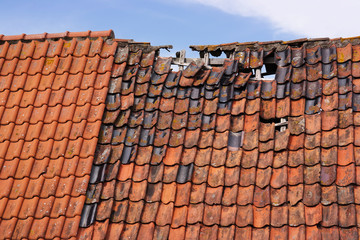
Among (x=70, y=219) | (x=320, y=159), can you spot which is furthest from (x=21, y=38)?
(x=320, y=159)

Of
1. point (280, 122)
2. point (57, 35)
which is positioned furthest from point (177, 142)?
point (57, 35)

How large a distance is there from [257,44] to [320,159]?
2.35m

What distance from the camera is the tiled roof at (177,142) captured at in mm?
5453

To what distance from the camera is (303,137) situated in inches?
237

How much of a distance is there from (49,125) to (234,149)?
2498 millimetres

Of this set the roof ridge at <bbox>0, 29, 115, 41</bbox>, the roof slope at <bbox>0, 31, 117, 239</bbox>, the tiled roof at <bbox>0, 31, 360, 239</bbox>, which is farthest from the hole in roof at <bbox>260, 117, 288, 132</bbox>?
the roof ridge at <bbox>0, 29, 115, 41</bbox>

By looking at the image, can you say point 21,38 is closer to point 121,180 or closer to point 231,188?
point 121,180

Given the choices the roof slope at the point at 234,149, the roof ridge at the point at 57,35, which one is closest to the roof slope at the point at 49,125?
the roof ridge at the point at 57,35

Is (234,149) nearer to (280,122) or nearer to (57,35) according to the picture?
(280,122)

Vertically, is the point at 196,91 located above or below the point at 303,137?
above

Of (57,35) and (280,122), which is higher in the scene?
(57,35)

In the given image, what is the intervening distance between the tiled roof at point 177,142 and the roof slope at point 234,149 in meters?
0.02

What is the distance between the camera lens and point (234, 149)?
6117 millimetres

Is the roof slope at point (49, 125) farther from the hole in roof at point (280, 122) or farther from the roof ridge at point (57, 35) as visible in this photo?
the hole in roof at point (280, 122)
